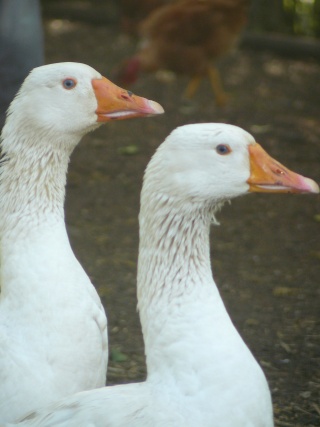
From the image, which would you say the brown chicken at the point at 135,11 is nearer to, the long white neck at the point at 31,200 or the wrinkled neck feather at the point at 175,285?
the long white neck at the point at 31,200

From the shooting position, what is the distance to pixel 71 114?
382 cm

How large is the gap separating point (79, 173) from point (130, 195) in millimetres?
733

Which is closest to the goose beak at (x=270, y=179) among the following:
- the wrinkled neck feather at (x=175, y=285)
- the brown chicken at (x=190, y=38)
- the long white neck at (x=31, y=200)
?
the wrinkled neck feather at (x=175, y=285)

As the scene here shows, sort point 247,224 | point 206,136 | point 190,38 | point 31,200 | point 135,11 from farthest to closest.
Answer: point 135,11
point 190,38
point 247,224
point 31,200
point 206,136

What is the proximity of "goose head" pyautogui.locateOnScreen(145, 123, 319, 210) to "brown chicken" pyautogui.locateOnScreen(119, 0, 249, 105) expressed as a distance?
6429 millimetres

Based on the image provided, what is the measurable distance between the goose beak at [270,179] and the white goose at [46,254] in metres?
0.74

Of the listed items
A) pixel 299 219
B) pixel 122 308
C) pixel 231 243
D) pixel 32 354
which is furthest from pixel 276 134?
pixel 32 354

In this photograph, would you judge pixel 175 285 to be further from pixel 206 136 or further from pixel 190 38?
pixel 190 38

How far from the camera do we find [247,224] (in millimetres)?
7117

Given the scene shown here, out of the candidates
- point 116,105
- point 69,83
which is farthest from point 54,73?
point 116,105

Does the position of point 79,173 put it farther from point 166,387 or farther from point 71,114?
point 166,387

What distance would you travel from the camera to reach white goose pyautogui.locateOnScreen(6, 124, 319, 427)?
10.0ft

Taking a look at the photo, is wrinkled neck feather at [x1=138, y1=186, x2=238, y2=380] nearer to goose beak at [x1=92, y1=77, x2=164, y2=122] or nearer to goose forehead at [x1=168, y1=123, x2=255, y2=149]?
goose forehead at [x1=168, y1=123, x2=255, y2=149]

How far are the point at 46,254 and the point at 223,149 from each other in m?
0.93
